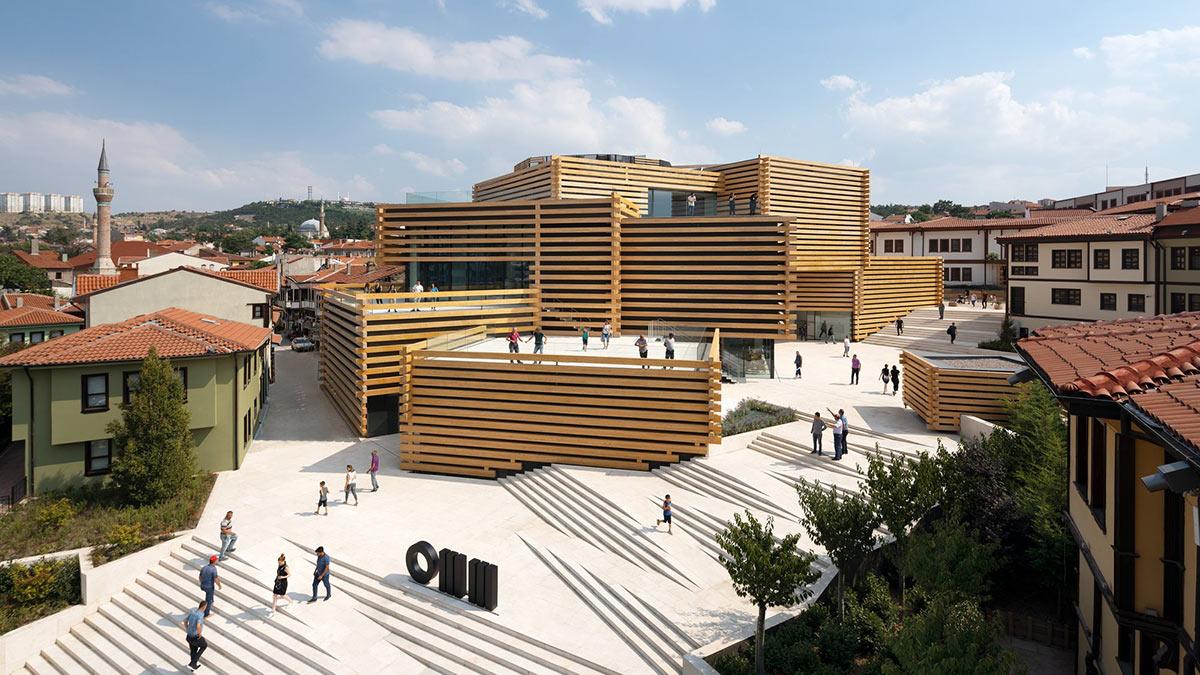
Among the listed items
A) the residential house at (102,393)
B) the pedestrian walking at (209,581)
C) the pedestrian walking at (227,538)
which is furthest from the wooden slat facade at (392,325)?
the pedestrian walking at (209,581)

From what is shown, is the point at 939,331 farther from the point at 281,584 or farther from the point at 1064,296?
the point at 281,584

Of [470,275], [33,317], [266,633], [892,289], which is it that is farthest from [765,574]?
[33,317]

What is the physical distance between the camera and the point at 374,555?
53.2 ft

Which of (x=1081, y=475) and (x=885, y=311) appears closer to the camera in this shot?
(x=1081, y=475)

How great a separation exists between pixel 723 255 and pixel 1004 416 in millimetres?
12743

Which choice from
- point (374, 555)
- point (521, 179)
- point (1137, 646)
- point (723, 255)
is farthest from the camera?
point (521, 179)

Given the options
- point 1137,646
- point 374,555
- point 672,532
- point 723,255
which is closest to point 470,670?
point 374,555

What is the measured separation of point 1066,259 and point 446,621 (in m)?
35.3

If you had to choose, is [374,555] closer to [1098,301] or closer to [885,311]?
[1098,301]

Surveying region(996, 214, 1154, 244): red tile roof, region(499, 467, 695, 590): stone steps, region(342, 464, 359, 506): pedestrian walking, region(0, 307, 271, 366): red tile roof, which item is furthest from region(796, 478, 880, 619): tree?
region(996, 214, 1154, 244): red tile roof

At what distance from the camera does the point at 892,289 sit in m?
45.5

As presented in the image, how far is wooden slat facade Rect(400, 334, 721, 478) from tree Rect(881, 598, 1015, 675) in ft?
38.9

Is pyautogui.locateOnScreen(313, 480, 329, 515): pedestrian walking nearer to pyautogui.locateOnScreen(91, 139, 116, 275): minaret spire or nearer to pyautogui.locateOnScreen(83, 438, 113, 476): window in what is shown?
pyautogui.locateOnScreen(83, 438, 113, 476): window

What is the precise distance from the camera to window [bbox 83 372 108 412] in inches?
819
